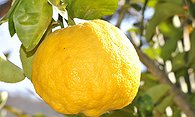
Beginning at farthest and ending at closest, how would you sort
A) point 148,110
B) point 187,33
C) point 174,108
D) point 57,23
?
point 187,33
point 174,108
point 148,110
point 57,23

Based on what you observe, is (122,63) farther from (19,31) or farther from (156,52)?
(156,52)

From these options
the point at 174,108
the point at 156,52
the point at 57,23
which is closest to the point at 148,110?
the point at 174,108

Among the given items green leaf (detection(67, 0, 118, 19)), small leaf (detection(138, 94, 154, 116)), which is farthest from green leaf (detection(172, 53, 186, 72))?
green leaf (detection(67, 0, 118, 19))

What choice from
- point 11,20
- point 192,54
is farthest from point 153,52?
point 11,20

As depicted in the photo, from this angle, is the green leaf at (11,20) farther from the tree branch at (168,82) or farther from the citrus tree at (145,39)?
the tree branch at (168,82)

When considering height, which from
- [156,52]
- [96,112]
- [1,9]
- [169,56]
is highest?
[1,9]

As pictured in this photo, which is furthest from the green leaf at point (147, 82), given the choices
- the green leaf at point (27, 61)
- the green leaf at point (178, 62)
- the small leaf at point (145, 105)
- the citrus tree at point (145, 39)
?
the green leaf at point (27, 61)

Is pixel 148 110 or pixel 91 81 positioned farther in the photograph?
pixel 148 110
